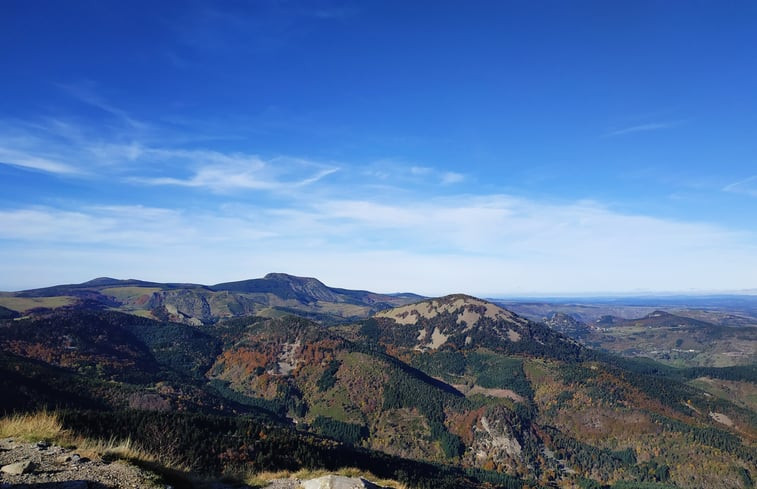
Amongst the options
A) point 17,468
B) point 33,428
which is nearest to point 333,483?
point 17,468

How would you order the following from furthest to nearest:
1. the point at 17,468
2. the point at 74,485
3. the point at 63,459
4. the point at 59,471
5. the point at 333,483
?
the point at 333,483 < the point at 63,459 < the point at 59,471 < the point at 17,468 < the point at 74,485

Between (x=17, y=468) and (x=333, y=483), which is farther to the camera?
(x=333, y=483)

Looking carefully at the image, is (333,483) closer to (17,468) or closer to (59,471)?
(59,471)

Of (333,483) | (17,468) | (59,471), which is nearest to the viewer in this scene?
(17,468)

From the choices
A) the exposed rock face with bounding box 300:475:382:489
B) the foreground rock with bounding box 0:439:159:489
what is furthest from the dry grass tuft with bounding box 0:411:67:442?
the exposed rock face with bounding box 300:475:382:489

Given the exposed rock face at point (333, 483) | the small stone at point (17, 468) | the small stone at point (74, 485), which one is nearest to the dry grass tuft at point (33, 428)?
the small stone at point (17, 468)

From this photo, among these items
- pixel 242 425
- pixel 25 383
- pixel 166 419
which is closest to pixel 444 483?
pixel 242 425

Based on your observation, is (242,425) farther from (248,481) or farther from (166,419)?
(248,481)

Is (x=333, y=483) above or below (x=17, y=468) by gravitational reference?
below
